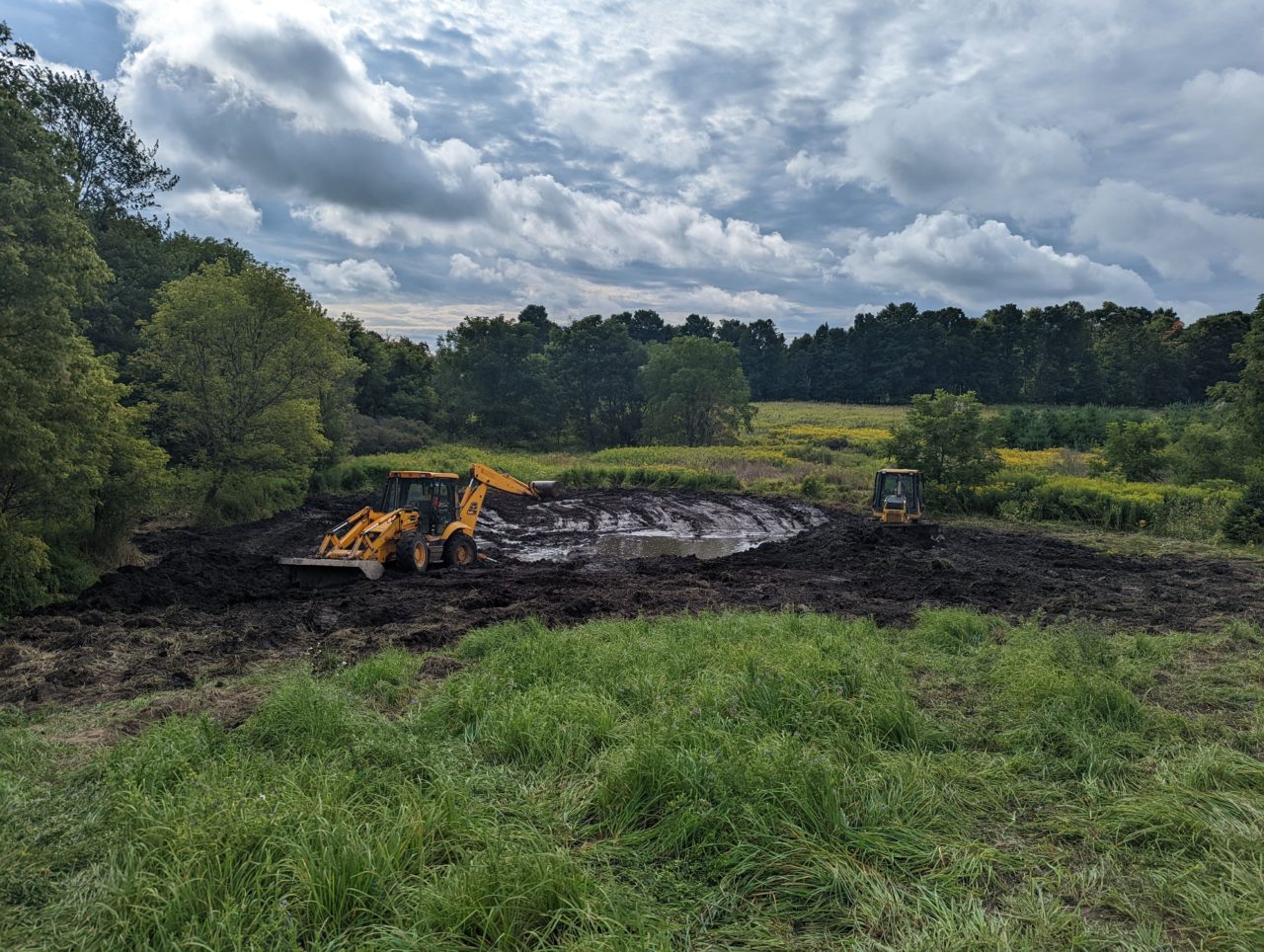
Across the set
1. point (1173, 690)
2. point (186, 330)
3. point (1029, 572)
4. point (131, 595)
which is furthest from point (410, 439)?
point (1173, 690)

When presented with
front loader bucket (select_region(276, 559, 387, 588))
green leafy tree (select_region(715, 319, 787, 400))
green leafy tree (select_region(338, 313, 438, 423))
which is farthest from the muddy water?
green leafy tree (select_region(715, 319, 787, 400))

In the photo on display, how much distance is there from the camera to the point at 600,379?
6022cm

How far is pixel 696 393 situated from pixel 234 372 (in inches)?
1370

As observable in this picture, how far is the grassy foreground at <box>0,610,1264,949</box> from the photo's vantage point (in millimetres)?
3424

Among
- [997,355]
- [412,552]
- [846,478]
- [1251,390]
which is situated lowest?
[412,552]

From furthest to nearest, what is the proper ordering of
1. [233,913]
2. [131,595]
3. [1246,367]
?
1. [1246,367]
2. [131,595]
3. [233,913]

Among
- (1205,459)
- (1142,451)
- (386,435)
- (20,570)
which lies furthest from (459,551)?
(386,435)

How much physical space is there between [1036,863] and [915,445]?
24343 mm

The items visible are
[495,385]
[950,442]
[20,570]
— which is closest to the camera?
[20,570]

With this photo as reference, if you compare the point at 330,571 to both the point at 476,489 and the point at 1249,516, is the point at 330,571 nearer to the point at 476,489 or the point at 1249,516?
the point at 476,489

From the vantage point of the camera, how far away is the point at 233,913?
323cm

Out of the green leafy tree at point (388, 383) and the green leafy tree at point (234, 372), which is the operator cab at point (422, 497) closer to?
the green leafy tree at point (234, 372)

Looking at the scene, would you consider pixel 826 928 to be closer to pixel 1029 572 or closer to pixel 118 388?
pixel 1029 572

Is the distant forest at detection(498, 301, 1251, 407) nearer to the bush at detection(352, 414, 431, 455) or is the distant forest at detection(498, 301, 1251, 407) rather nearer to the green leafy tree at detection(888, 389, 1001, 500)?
the bush at detection(352, 414, 431, 455)
